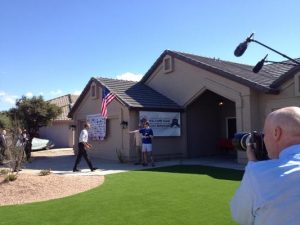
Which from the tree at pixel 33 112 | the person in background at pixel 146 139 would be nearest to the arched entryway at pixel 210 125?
the person in background at pixel 146 139

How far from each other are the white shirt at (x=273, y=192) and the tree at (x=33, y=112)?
2033cm

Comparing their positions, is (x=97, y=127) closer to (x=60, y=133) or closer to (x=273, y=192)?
(x=60, y=133)

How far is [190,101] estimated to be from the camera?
19.2 meters

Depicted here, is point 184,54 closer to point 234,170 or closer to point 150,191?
point 234,170

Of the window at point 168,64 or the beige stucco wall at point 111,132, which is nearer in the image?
the beige stucco wall at point 111,132

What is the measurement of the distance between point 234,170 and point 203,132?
6.58 m

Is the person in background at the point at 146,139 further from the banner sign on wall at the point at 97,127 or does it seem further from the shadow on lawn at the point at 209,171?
the banner sign on wall at the point at 97,127

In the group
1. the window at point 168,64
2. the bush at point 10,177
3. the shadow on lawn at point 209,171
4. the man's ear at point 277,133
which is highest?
the window at point 168,64

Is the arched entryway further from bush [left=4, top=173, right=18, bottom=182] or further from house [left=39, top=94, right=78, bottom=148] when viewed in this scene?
house [left=39, top=94, right=78, bottom=148]

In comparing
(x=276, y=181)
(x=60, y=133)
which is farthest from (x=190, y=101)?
(x=60, y=133)

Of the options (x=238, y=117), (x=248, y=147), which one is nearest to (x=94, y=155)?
(x=238, y=117)

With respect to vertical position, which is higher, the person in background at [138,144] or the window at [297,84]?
the window at [297,84]

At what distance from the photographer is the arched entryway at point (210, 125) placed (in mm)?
19859

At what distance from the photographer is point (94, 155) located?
2112cm
